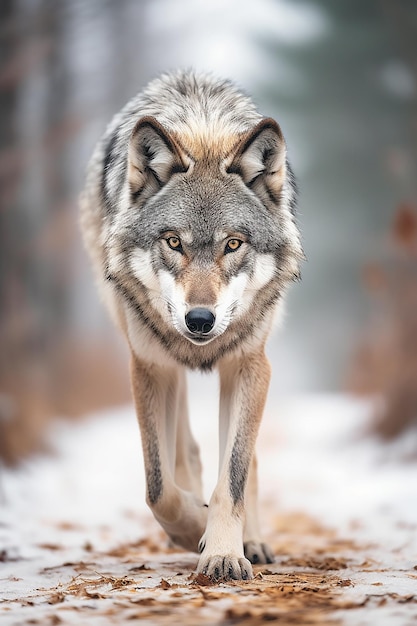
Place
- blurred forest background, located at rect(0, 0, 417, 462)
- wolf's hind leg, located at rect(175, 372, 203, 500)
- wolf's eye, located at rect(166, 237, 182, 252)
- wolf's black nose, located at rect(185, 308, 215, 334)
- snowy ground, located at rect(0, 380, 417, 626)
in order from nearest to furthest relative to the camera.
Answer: snowy ground, located at rect(0, 380, 417, 626) → wolf's black nose, located at rect(185, 308, 215, 334) → wolf's eye, located at rect(166, 237, 182, 252) → wolf's hind leg, located at rect(175, 372, 203, 500) → blurred forest background, located at rect(0, 0, 417, 462)

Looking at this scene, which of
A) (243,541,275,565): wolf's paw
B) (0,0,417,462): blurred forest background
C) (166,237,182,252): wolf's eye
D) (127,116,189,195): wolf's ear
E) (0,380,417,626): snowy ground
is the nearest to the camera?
(0,380,417,626): snowy ground

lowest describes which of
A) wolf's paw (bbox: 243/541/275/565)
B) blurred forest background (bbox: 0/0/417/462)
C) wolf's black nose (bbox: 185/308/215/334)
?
wolf's paw (bbox: 243/541/275/565)

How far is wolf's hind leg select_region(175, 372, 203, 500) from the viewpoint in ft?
15.5

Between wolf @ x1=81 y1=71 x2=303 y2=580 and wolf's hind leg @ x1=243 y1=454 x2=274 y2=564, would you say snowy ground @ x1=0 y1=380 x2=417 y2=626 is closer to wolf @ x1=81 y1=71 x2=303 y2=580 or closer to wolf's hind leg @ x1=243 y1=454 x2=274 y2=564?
wolf's hind leg @ x1=243 y1=454 x2=274 y2=564

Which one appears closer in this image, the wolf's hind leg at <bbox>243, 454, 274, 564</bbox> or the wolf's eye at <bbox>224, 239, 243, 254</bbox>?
the wolf's eye at <bbox>224, 239, 243, 254</bbox>

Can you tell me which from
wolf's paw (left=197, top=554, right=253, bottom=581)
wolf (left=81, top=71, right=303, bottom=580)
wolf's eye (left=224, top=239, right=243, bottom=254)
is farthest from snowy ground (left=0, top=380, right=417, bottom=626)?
wolf's eye (left=224, top=239, right=243, bottom=254)

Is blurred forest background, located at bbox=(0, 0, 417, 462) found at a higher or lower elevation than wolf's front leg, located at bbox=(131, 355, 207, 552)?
higher

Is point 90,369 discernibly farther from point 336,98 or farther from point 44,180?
point 336,98

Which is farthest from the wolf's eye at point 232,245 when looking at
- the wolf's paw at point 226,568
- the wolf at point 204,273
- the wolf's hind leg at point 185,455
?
the wolf's paw at point 226,568

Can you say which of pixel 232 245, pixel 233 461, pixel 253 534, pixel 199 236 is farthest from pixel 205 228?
pixel 253 534

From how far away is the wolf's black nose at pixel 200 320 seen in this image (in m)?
3.54

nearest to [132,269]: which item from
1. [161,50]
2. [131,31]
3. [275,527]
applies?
[275,527]

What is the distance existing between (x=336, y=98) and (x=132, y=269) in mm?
18030

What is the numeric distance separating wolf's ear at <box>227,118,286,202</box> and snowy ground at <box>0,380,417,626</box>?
1.73 m
